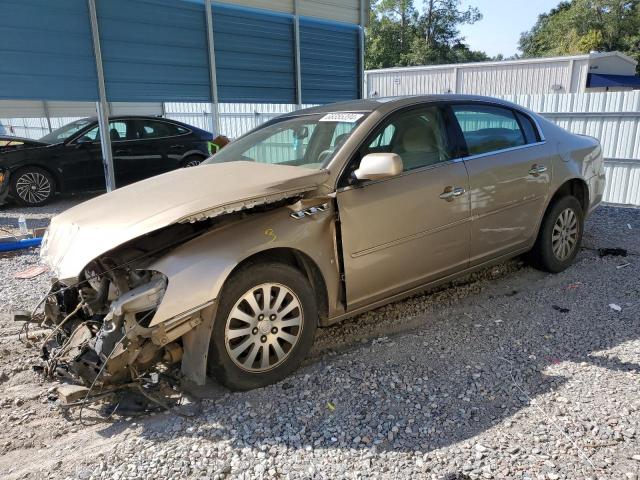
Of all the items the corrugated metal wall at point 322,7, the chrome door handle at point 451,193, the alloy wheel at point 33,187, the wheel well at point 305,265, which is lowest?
the alloy wheel at point 33,187

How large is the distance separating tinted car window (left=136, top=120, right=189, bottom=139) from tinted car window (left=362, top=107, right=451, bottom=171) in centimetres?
748

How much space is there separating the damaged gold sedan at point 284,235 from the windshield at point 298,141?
0.02 meters

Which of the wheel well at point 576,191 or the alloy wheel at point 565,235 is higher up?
the wheel well at point 576,191

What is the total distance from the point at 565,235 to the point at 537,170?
900 millimetres

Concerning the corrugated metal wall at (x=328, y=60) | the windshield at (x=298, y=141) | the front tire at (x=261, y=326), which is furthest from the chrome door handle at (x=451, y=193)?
the corrugated metal wall at (x=328, y=60)

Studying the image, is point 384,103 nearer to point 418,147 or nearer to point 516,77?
point 418,147

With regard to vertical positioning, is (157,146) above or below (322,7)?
below

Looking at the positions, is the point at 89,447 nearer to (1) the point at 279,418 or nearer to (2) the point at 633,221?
(1) the point at 279,418

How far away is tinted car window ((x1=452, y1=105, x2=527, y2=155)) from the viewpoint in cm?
424

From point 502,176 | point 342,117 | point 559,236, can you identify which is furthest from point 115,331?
point 559,236

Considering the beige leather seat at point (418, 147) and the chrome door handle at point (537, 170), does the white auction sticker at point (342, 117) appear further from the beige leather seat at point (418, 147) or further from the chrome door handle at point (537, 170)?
the chrome door handle at point (537, 170)

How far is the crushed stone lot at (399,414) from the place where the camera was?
2.50 metres

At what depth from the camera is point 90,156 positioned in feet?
31.9

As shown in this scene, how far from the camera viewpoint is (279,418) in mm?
2877
